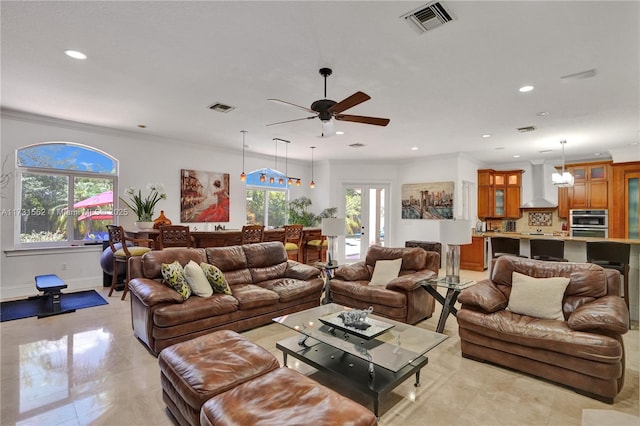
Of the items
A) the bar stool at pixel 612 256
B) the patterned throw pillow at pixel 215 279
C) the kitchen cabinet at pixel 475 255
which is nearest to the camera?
the patterned throw pillow at pixel 215 279

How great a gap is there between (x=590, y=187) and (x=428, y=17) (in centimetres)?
771

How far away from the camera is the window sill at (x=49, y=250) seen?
4939mm

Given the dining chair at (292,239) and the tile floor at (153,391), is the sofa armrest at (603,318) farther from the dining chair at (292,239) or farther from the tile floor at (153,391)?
the dining chair at (292,239)

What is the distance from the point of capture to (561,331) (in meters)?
2.57

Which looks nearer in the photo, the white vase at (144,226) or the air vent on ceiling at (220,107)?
the air vent on ceiling at (220,107)

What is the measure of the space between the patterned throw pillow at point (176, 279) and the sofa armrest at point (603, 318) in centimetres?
359

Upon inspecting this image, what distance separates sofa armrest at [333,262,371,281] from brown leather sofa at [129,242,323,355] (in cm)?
32

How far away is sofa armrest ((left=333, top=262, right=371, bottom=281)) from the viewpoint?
14.9 feet

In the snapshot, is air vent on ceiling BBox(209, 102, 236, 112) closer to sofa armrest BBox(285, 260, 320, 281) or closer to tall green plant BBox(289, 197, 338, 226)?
sofa armrest BBox(285, 260, 320, 281)

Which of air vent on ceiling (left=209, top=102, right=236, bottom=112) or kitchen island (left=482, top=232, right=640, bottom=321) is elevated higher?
air vent on ceiling (left=209, top=102, right=236, bottom=112)

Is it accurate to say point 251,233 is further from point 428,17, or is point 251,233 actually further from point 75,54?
point 428,17

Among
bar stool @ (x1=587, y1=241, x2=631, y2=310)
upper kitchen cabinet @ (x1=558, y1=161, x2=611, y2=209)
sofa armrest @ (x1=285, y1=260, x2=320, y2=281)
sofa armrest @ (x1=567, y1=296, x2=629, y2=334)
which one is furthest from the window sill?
upper kitchen cabinet @ (x1=558, y1=161, x2=611, y2=209)

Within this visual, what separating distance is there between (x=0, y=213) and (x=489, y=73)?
697 centimetres

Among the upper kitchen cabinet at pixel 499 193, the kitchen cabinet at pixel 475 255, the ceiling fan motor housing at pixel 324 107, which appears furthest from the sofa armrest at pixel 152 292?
the upper kitchen cabinet at pixel 499 193
